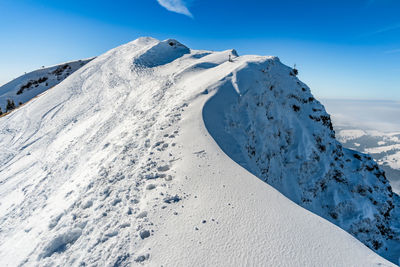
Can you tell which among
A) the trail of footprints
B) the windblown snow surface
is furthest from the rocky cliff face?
the trail of footprints

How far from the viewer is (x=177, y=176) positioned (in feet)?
23.7

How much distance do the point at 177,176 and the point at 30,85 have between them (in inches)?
2593

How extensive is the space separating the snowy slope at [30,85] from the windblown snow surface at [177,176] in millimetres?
33041

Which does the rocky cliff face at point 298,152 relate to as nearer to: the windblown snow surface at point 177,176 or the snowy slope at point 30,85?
the windblown snow surface at point 177,176

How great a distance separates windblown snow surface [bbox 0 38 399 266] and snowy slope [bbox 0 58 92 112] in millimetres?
33041

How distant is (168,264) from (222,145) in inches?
228

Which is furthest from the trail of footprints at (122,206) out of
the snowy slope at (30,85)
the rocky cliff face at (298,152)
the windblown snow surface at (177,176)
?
the snowy slope at (30,85)

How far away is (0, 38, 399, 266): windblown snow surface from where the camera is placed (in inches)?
191

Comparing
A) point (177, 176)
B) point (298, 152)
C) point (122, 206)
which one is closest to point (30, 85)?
point (122, 206)

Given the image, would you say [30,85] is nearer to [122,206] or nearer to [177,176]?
[122,206]

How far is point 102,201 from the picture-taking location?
269 inches

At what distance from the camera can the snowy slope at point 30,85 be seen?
47.2 metres

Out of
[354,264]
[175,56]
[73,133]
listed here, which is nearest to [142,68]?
[175,56]

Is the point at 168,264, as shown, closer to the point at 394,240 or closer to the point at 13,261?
the point at 13,261
